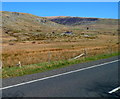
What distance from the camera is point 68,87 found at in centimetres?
782

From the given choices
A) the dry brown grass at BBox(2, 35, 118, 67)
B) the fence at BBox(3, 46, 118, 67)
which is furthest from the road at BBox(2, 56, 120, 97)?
the dry brown grass at BBox(2, 35, 118, 67)

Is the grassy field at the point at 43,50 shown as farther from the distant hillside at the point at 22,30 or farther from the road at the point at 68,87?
the distant hillside at the point at 22,30

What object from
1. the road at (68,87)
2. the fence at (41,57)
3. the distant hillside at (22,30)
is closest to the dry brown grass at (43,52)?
the fence at (41,57)

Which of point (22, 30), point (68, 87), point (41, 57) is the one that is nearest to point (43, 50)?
point (41, 57)

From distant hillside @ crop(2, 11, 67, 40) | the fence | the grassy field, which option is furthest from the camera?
distant hillside @ crop(2, 11, 67, 40)

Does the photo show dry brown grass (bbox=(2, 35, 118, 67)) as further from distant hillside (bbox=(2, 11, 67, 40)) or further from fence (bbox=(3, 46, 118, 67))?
distant hillside (bbox=(2, 11, 67, 40))

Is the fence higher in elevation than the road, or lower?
higher

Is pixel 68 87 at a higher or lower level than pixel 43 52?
lower

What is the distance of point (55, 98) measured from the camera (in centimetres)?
646

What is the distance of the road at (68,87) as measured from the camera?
6.95 m

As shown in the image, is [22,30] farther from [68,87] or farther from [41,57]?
[68,87]

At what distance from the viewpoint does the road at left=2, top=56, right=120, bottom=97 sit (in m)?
6.95

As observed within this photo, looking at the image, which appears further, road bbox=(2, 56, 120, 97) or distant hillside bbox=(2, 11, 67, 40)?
distant hillside bbox=(2, 11, 67, 40)

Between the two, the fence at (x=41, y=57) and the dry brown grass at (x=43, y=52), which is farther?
the dry brown grass at (x=43, y=52)
